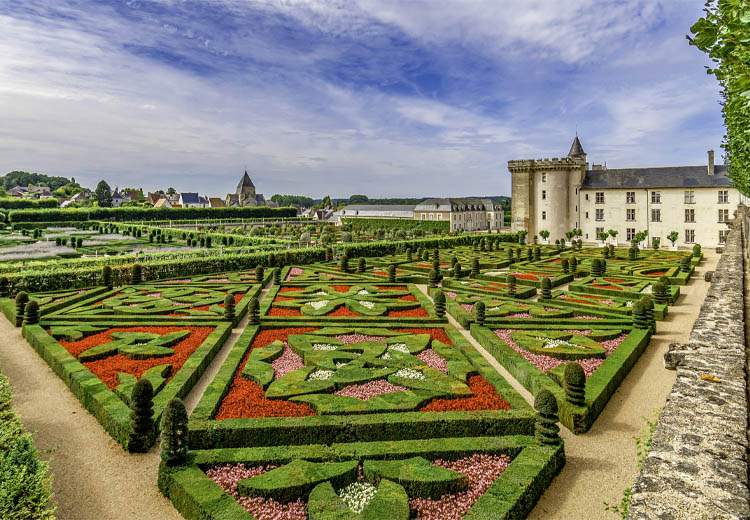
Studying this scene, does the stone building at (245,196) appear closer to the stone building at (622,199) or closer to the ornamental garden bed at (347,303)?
the stone building at (622,199)

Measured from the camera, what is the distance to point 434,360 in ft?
36.9

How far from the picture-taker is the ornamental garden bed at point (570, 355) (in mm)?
9023

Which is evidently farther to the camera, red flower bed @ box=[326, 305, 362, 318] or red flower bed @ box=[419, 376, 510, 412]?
red flower bed @ box=[326, 305, 362, 318]

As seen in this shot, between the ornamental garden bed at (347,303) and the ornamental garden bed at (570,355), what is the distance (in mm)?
2672

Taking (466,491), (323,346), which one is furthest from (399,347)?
(466,491)

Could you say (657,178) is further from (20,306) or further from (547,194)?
(20,306)

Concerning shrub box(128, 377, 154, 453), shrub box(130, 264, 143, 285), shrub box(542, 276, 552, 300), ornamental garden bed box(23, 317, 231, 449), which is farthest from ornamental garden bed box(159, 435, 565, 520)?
shrub box(130, 264, 143, 285)

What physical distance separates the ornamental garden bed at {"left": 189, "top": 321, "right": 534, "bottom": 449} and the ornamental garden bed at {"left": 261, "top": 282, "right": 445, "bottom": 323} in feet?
6.50

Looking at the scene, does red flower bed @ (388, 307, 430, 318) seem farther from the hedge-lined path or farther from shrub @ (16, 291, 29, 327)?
shrub @ (16, 291, 29, 327)

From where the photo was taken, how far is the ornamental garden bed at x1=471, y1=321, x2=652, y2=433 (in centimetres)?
902

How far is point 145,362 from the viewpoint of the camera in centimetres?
1108

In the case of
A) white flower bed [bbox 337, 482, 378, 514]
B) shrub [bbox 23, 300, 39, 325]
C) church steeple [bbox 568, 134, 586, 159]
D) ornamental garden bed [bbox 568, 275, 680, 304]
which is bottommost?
white flower bed [bbox 337, 482, 378, 514]

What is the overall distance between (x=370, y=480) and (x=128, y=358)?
24.8 feet

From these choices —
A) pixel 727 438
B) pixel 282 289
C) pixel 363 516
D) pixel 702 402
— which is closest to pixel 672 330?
pixel 702 402
